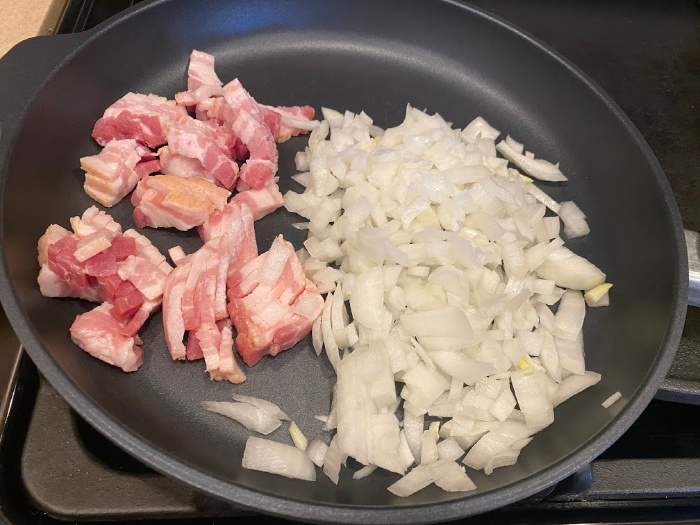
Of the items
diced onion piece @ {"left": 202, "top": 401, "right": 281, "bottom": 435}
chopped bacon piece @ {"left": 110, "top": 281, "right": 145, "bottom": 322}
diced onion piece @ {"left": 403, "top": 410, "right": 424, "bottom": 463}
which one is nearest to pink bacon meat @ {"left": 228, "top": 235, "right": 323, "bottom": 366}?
diced onion piece @ {"left": 202, "top": 401, "right": 281, "bottom": 435}

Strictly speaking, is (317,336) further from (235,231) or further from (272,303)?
(235,231)

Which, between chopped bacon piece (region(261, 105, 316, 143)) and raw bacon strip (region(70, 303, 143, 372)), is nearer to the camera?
raw bacon strip (region(70, 303, 143, 372))

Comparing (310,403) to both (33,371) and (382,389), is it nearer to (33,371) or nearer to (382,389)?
(382,389)

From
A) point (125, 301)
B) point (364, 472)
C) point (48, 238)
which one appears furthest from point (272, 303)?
point (48, 238)

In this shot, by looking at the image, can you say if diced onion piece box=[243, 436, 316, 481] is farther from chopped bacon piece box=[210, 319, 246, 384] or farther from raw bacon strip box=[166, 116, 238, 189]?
raw bacon strip box=[166, 116, 238, 189]

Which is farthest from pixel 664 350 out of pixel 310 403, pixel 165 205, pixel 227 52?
pixel 227 52

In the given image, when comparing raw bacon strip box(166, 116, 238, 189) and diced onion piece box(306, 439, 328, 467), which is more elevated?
raw bacon strip box(166, 116, 238, 189)

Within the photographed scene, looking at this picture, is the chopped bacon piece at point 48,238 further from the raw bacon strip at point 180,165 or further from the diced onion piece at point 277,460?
the diced onion piece at point 277,460
